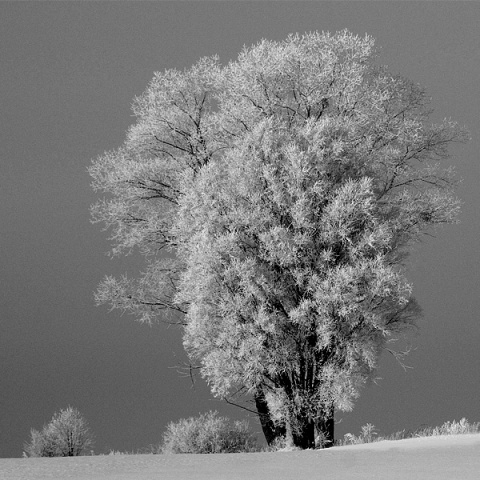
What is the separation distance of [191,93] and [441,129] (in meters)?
7.09

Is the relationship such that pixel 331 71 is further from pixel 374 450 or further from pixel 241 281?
pixel 374 450

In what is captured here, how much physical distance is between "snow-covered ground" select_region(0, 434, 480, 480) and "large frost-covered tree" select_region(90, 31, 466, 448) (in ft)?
21.4

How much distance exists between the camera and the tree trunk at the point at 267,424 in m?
19.1

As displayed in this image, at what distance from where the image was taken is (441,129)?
831 inches

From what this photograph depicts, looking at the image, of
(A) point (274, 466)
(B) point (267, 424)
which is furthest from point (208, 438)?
(A) point (274, 466)

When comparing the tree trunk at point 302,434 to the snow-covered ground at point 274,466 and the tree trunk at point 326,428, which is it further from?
the snow-covered ground at point 274,466

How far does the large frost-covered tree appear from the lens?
56.2 ft

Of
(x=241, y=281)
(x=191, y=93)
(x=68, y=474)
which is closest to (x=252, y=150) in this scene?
(x=241, y=281)

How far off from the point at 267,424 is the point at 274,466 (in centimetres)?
1072

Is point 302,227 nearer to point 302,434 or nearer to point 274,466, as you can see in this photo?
point 302,434

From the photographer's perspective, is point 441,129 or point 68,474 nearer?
point 68,474

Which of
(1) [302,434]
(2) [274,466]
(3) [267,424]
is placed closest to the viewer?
(2) [274,466]

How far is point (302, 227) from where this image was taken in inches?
691

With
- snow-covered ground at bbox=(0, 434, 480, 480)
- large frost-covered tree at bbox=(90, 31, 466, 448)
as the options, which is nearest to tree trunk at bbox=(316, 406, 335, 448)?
large frost-covered tree at bbox=(90, 31, 466, 448)
